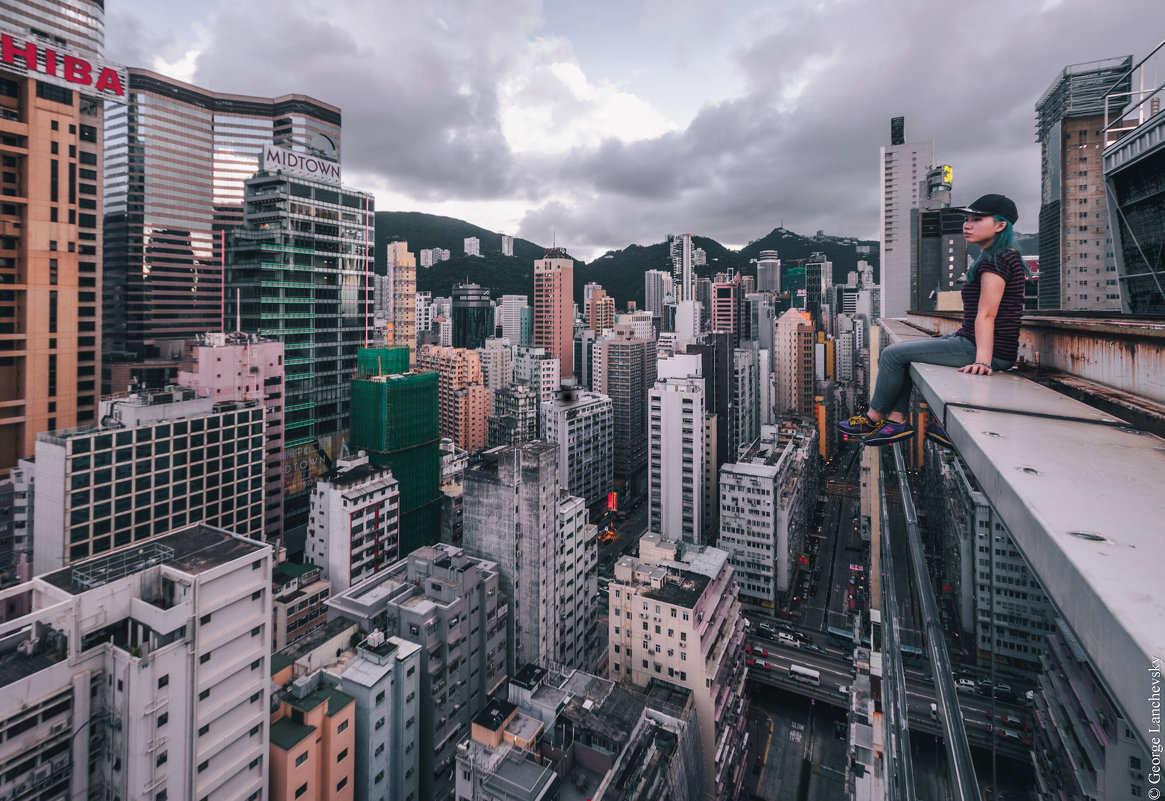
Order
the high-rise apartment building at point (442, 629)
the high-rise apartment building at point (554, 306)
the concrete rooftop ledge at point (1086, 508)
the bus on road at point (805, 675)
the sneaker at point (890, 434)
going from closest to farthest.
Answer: the concrete rooftop ledge at point (1086, 508) < the sneaker at point (890, 434) < the high-rise apartment building at point (442, 629) < the bus on road at point (805, 675) < the high-rise apartment building at point (554, 306)

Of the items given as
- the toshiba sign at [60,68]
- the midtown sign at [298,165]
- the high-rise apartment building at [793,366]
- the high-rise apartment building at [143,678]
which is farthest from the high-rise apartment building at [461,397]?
the high-rise apartment building at [143,678]

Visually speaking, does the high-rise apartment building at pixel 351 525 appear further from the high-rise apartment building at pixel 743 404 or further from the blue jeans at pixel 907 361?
the high-rise apartment building at pixel 743 404

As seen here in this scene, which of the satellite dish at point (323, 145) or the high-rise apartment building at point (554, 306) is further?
the high-rise apartment building at point (554, 306)

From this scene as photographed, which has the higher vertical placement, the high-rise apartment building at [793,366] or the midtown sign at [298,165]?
the midtown sign at [298,165]

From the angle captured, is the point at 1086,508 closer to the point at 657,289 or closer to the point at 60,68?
the point at 60,68

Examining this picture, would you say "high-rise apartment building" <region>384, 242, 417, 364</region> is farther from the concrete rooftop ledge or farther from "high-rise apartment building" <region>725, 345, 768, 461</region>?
the concrete rooftop ledge

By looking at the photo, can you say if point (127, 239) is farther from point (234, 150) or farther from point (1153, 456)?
point (1153, 456)

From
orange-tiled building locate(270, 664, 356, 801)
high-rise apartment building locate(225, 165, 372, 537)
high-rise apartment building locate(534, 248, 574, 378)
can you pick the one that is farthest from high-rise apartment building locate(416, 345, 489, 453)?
orange-tiled building locate(270, 664, 356, 801)
